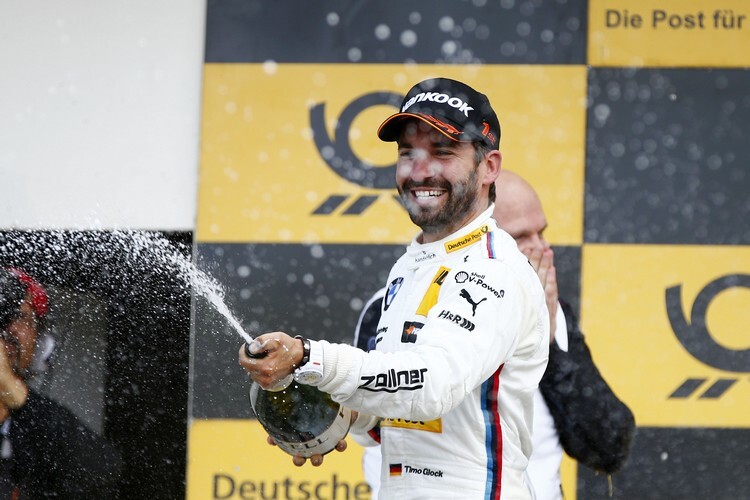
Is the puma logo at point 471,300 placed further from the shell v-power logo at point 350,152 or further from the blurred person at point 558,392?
the shell v-power logo at point 350,152

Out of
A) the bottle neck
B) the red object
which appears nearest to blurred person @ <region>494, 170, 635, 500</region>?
the bottle neck

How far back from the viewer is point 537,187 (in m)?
3.79

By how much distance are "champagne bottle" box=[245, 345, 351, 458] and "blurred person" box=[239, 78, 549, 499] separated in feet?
0.30

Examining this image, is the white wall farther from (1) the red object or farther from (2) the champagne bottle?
(2) the champagne bottle

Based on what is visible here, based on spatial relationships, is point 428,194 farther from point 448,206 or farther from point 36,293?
point 36,293

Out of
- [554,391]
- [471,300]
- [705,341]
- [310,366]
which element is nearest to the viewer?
[310,366]

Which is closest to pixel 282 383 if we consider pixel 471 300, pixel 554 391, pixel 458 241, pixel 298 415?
pixel 298 415

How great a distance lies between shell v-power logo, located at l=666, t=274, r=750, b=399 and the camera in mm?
3768

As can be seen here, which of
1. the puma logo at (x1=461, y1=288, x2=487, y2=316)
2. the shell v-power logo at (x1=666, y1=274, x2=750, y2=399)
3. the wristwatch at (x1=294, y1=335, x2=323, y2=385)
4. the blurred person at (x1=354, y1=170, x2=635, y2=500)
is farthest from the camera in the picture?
the shell v-power logo at (x1=666, y1=274, x2=750, y2=399)

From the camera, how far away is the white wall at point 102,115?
12.7 ft

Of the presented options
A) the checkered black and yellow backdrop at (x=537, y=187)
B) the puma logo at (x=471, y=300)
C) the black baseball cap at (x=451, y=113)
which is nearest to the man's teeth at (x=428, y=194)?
the black baseball cap at (x=451, y=113)

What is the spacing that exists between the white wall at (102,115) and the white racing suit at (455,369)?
168 cm

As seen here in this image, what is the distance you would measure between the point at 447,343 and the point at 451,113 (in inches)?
21.5

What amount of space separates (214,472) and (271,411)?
1640 millimetres
